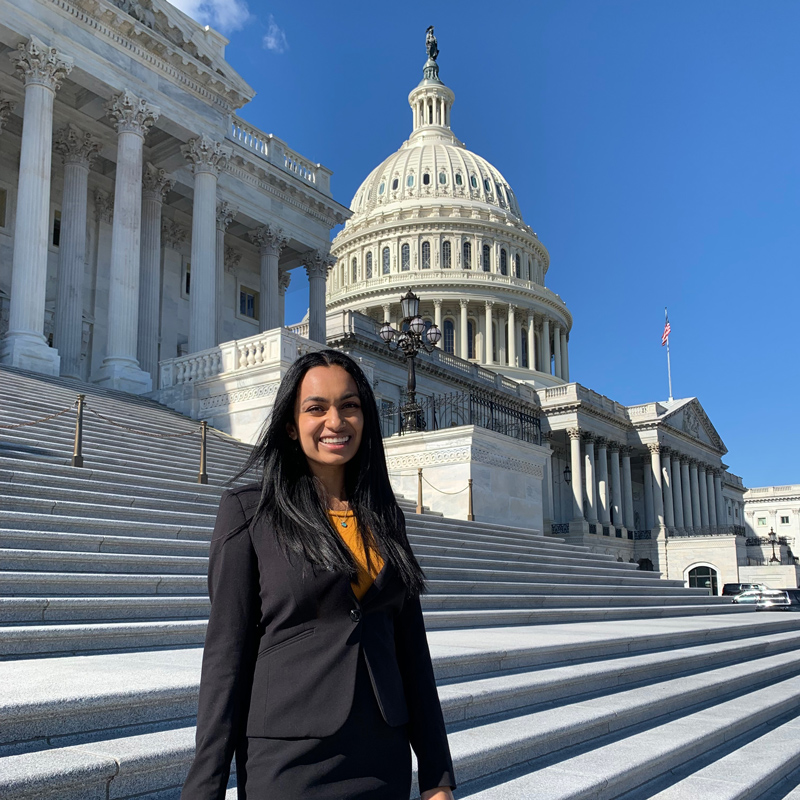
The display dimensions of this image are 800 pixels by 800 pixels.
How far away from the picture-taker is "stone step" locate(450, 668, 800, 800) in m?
4.73

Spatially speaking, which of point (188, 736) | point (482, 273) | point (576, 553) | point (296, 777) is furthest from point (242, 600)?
point (482, 273)

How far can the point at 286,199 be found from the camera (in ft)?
111

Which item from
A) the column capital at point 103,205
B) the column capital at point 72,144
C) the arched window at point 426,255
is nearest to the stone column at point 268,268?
the column capital at point 103,205

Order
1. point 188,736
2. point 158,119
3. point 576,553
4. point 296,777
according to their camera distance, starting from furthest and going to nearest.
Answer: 1. point 158,119
2. point 576,553
3. point 188,736
4. point 296,777

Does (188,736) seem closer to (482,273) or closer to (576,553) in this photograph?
(576,553)

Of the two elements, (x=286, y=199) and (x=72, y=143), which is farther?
(x=286, y=199)

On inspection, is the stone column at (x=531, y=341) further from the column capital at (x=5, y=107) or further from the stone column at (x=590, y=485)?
the column capital at (x=5, y=107)

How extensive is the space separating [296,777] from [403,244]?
286 ft

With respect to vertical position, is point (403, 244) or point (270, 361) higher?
point (403, 244)

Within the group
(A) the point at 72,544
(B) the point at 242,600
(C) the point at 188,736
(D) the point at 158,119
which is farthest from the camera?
(D) the point at 158,119

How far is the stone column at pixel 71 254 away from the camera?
2597cm

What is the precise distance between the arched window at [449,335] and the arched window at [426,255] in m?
5.97

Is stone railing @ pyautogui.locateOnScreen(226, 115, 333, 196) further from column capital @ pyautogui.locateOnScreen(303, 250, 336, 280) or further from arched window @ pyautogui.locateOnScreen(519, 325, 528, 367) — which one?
arched window @ pyautogui.locateOnScreen(519, 325, 528, 367)

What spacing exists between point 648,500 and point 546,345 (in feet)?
71.4
